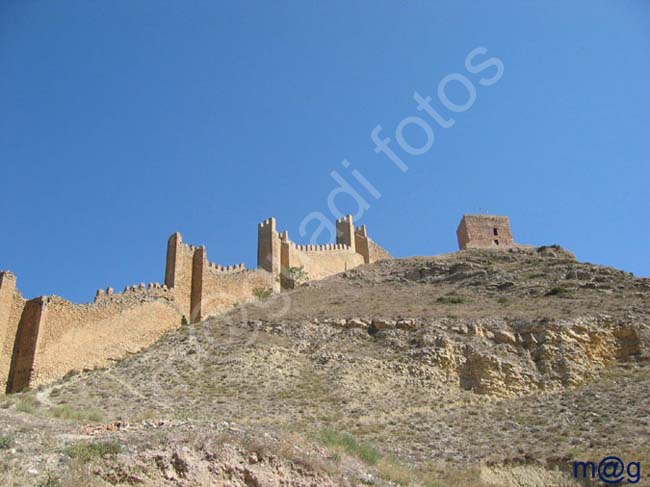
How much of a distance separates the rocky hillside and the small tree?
7.42ft

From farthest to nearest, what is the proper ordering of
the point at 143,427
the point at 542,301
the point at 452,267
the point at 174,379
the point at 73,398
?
the point at 452,267 → the point at 542,301 → the point at 174,379 → the point at 73,398 → the point at 143,427

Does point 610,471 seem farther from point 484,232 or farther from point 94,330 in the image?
point 484,232

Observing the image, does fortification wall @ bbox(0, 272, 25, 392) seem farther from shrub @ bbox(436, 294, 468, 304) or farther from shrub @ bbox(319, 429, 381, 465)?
shrub @ bbox(436, 294, 468, 304)

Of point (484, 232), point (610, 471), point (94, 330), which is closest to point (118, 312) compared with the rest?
point (94, 330)

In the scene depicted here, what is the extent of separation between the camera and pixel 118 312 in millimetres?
24453

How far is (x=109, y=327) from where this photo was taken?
2392 cm

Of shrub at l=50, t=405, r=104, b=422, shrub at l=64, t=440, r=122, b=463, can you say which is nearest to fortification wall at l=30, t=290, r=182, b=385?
shrub at l=50, t=405, r=104, b=422

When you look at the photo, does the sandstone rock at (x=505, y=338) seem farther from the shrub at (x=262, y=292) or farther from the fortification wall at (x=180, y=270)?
the fortification wall at (x=180, y=270)

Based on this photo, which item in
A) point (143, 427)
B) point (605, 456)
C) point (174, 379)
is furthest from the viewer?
point (174, 379)

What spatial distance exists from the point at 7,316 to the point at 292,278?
14.8m

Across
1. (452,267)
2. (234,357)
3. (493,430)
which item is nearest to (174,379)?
(234,357)

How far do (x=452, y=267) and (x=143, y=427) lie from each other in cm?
2602

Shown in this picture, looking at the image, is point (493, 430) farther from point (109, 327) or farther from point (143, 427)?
point (109, 327)

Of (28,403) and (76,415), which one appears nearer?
(76,415)
